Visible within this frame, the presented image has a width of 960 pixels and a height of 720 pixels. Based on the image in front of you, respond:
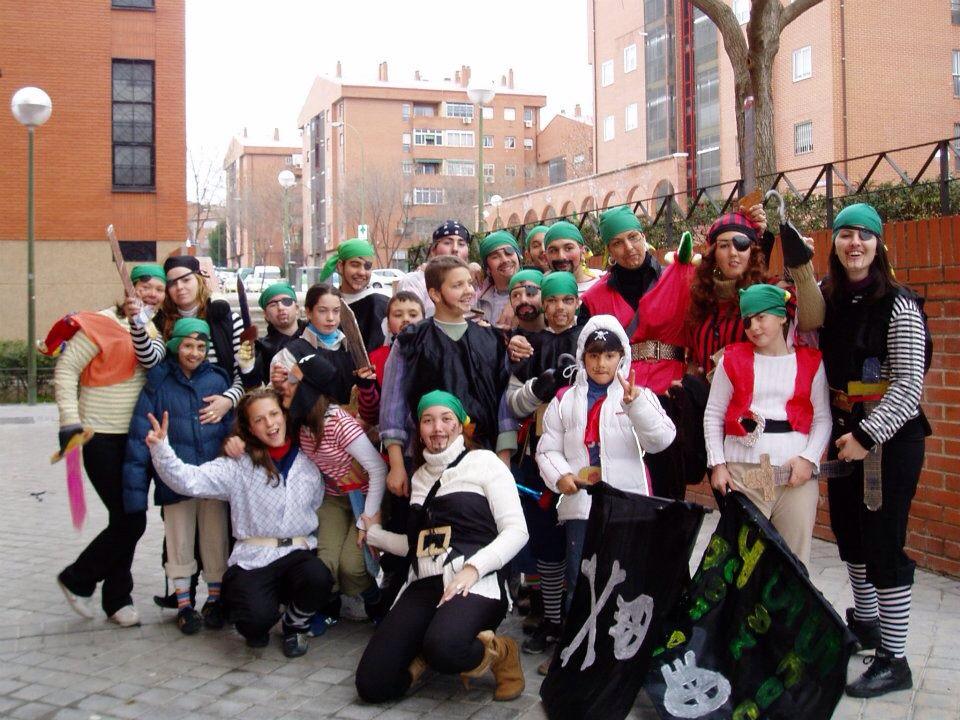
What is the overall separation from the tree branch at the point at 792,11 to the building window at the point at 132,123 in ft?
62.1

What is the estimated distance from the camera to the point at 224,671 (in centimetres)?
486

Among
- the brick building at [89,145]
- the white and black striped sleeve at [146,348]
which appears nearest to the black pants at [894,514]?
the white and black striped sleeve at [146,348]

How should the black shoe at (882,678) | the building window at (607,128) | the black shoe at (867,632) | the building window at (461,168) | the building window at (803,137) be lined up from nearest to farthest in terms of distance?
the black shoe at (882,678) → the black shoe at (867,632) → the building window at (803,137) → the building window at (607,128) → the building window at (461,168)

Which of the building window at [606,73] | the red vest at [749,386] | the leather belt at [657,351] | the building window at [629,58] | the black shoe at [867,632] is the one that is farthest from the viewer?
the building window at [606,73]

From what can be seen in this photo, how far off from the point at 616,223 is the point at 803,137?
1521 inches

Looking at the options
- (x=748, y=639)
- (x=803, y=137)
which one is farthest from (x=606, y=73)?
(x=748, y=639)

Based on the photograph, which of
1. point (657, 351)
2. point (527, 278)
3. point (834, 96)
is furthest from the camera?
point (834, 96)

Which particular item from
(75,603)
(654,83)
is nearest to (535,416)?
(75,603)

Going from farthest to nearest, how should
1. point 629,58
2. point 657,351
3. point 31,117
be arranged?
point 629,58 < point 31,117 < point 657,351

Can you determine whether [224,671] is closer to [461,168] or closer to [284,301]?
[284,301]

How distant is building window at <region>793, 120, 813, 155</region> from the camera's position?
4034cm

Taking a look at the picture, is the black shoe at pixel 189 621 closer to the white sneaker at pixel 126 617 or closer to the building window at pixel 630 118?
the white sneaker at pixel 126 617

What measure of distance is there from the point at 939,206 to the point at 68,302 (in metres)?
21.9

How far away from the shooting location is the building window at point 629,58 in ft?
176
